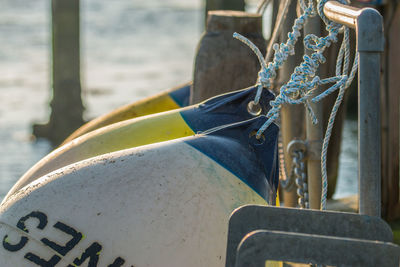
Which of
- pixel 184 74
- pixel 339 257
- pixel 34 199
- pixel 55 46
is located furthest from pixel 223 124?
pixel 184 74

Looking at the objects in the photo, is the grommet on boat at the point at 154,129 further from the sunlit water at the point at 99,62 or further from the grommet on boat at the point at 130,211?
the sunlit water at the point at 99,62

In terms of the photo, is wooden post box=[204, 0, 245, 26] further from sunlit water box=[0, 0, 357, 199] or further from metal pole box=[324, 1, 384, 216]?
metal pole box=[324, 1, 384, 216]

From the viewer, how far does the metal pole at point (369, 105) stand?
65.3 inches

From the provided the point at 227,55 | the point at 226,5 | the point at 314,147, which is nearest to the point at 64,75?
the point at 226,5

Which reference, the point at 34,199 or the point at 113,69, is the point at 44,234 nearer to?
the point at 34,199

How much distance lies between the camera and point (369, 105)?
5.49ft

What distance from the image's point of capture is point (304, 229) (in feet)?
5.70

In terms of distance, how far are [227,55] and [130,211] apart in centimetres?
172

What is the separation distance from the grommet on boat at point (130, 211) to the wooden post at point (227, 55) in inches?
56.9

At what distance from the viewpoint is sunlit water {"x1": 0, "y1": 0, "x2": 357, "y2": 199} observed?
8539 mm

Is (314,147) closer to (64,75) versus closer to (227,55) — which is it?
(227,55)

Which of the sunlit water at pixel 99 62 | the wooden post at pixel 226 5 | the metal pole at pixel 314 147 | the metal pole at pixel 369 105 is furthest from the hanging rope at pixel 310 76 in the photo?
the wooden post at pixel 226 5

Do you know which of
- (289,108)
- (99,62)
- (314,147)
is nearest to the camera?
(314,147)

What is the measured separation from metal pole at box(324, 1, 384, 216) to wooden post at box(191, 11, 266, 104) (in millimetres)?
1942
